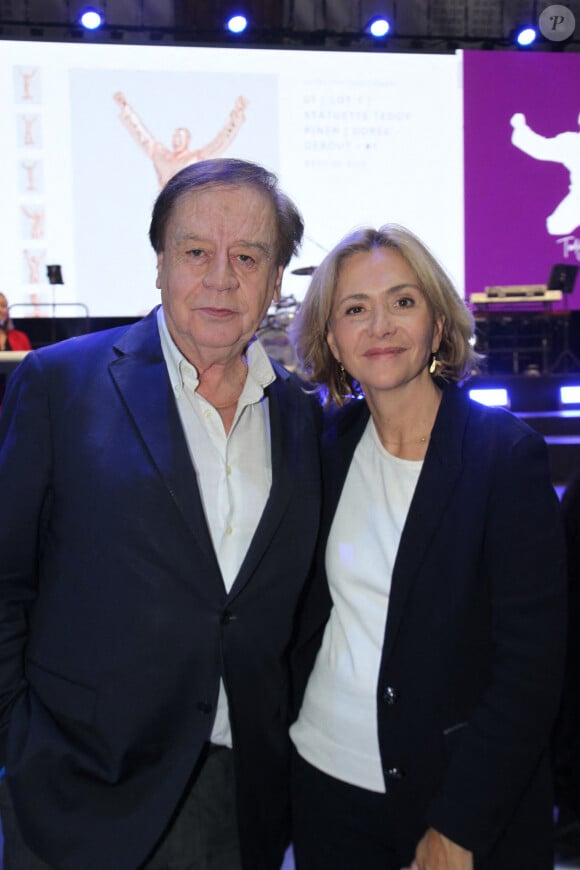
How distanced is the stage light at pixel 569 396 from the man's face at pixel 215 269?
18.4ft

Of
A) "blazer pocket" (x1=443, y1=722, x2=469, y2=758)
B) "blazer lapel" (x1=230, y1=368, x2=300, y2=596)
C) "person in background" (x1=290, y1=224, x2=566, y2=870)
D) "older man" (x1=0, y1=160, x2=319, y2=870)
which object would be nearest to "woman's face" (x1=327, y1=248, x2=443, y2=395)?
"person in background" (x1=290, y1=224, x2=566, y2=870)

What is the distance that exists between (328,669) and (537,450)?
538 millimetres

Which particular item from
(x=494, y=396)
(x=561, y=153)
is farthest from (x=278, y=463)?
(x=561, y=153)

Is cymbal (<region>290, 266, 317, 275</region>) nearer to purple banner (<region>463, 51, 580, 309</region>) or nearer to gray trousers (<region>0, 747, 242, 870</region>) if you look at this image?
purple banner (<region>463, 51, 580, 309</region>)

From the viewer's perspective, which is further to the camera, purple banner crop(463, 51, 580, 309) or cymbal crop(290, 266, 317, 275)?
purple banner crop(463, 51, 580, 309)

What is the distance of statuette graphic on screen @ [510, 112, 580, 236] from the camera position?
320 inches

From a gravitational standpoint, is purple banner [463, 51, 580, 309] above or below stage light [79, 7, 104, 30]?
below

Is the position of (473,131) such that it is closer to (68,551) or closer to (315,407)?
(315,407)

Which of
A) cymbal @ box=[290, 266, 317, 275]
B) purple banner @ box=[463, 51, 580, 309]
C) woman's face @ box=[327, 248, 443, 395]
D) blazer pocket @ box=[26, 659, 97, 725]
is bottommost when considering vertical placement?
blazer pocket @ box=[26, 659, 97, 725]

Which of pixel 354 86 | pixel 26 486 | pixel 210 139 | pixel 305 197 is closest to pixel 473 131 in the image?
pixel 354 86

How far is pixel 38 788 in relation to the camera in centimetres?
120

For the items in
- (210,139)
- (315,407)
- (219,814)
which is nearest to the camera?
(219,814)

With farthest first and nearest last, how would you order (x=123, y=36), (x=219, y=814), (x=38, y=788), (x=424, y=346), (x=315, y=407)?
(x=123, y=36), (x=315, y=407), (x=424, y=346), (x=219, y=814), (x=38, y=788)

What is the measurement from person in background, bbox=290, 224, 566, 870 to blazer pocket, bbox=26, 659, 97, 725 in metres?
0.41
